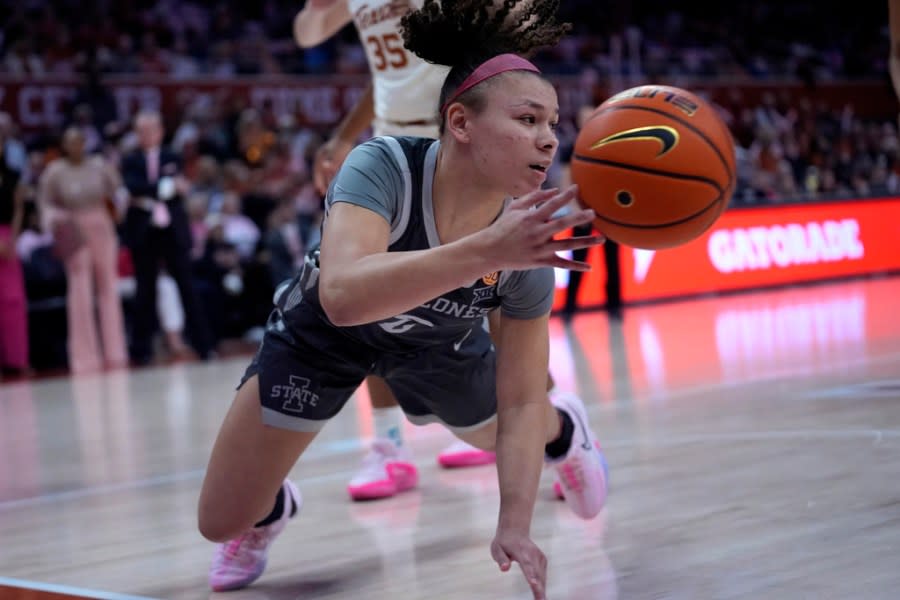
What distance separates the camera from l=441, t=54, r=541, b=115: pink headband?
2.49 m

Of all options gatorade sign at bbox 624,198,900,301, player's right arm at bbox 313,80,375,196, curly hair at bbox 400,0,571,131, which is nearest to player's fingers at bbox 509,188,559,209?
curly hair at bbox 400,0,571,131

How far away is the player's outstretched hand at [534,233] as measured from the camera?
6.57 feet

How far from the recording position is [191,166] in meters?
11.5

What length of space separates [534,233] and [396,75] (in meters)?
2.46

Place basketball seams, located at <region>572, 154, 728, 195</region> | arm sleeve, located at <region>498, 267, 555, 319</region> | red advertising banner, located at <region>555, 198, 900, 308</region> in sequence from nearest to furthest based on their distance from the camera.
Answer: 1. arm sleeve, located at <region>498, 267, 555, 319</region>
2. basketball seams, located at <region>572, 154, 728, 195</region>
3. red advertising banner, located at <region>555, 198, 900, 308</region>

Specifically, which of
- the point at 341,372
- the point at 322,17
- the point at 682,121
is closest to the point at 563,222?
the point at 341,372

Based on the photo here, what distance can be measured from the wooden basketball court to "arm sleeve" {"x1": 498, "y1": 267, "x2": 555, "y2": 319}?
0.61m

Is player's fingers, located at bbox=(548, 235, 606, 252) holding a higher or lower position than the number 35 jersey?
higher

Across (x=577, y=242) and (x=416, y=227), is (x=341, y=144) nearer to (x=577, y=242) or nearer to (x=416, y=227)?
(x=416, y=227)

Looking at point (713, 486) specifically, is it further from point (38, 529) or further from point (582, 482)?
point (38, 529)

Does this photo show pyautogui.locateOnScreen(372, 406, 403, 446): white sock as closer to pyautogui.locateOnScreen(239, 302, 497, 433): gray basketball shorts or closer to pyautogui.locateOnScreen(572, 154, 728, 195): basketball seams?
pyautogui.locateOnScreen(239, 302, 497, 433): gray basketball shorts

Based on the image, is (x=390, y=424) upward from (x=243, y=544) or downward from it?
downward

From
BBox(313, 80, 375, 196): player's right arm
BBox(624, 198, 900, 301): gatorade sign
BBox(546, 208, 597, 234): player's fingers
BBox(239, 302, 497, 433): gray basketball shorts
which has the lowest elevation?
BBox(624, 198, 900, 301): gatorade sign

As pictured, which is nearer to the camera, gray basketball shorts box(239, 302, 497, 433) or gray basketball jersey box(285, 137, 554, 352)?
gray basketball jersey box(285, 137, 554, 352)
